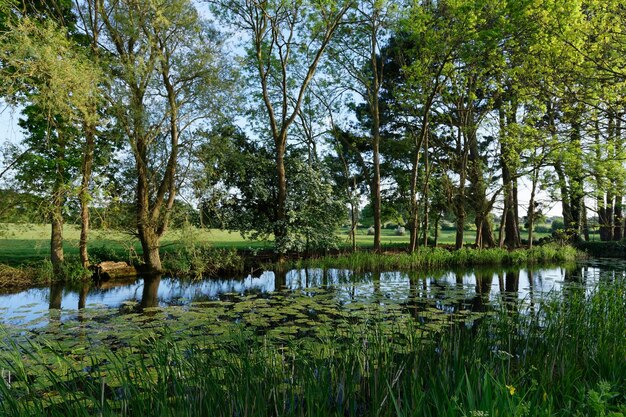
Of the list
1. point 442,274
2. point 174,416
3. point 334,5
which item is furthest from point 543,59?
point 334,5

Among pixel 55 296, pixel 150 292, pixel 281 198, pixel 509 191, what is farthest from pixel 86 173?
pixel 509 191

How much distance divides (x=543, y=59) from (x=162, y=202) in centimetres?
1264

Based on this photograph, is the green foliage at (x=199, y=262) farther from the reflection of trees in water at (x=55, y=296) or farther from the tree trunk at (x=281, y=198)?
the reflection of trees in water at (x=55, y=296)

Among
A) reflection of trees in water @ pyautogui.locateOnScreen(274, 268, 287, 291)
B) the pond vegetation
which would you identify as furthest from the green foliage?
the pond vegetation

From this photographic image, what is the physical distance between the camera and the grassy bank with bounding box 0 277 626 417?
9.64ft

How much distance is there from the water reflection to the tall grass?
0.69m

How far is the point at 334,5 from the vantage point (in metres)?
17.2

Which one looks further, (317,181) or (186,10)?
(317,181)

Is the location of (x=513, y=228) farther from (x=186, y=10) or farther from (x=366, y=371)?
(x=366, y=371)

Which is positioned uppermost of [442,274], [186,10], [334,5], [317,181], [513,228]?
[334,5]

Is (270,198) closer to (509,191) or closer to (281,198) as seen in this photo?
(281,198)

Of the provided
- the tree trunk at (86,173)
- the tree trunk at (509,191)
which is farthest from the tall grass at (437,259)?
the tree trunk at (86,173)

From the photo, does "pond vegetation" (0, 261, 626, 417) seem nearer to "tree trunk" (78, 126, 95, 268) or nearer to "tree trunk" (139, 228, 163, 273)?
"tree trunk" (139, 228, 163, 273)

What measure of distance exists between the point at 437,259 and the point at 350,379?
15.6 m
